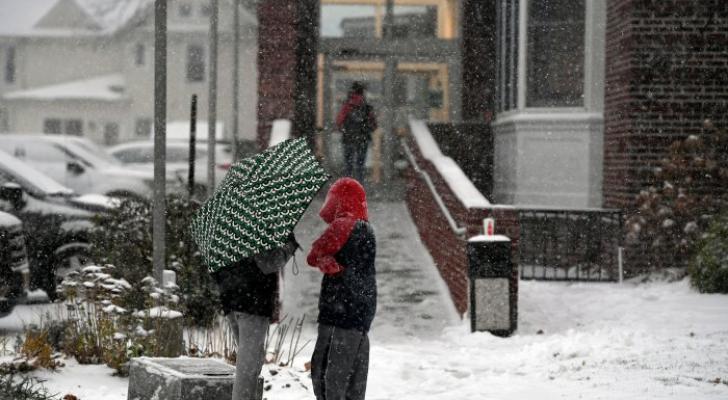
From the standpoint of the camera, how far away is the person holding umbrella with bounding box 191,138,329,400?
6281mm

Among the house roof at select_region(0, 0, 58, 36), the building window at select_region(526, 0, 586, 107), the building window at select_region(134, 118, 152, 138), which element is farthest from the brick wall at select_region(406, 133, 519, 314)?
the house roof at select_region(0, 0, 58, 36)

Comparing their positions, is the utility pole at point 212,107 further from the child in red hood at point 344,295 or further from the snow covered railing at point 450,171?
the child in red hood at point 344,295

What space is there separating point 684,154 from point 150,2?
4714 cm

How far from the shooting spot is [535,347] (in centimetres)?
1034

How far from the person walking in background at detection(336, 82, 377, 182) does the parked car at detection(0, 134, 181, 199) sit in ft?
9.10

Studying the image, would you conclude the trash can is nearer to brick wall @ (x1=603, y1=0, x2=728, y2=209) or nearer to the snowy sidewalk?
the snowy sidewalk

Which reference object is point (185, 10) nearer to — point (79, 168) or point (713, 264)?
point (79, 168)

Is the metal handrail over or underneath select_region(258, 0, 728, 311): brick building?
underneath

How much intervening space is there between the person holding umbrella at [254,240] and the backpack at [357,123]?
1081cm

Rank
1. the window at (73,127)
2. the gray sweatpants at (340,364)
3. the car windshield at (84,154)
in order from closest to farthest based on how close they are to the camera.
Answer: the gray sweatpants at (340,364), the car windshield at (84,154), the window at (73,127)

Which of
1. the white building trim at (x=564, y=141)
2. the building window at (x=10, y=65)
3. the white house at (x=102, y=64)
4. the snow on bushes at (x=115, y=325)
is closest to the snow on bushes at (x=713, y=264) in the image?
the white building trim at (x=564, y=141)

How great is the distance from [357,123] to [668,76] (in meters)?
4.79

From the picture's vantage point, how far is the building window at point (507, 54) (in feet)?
59.3

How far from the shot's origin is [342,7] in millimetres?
22062
